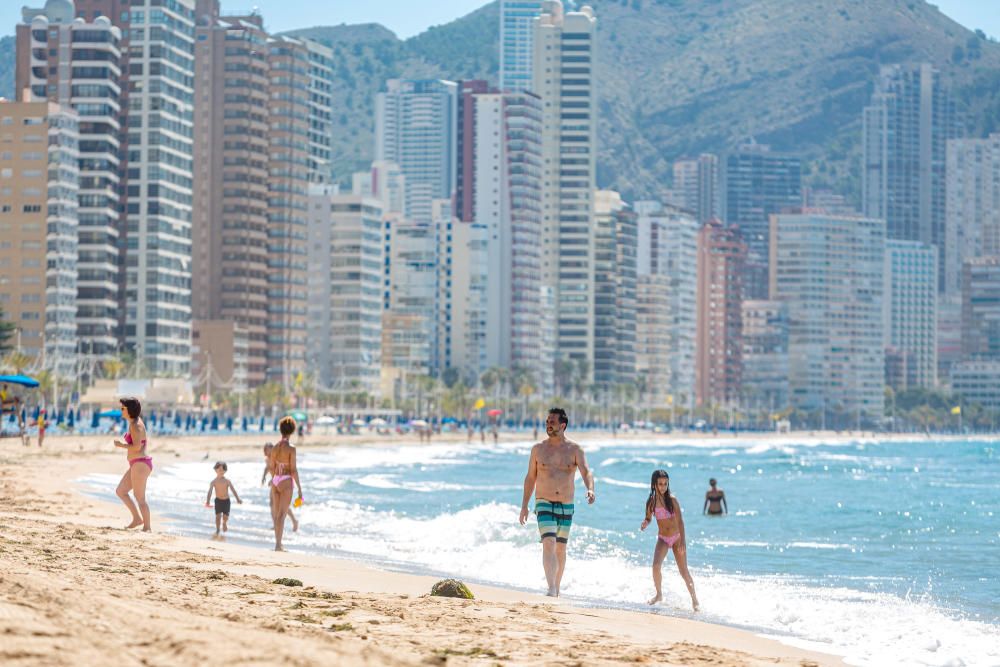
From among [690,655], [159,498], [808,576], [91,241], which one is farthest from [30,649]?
[91,241]

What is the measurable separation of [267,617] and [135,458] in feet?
34.3

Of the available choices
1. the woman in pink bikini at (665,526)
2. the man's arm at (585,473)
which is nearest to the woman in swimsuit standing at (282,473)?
the woman in pink bikini at (665,526)

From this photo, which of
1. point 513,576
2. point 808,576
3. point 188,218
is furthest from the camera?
point 188,218

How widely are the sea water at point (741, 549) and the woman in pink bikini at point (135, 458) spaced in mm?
3061

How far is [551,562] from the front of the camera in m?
17.6

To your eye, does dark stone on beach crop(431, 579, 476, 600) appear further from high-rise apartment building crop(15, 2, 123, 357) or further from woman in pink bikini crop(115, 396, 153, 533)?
high-rise apartment building crop(15, 2, 123, 357)

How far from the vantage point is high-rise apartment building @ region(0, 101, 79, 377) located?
141500mm

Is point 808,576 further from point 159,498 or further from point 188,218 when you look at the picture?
point 188,218

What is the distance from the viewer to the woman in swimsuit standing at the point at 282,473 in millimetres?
22297

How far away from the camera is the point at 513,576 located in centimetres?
2295

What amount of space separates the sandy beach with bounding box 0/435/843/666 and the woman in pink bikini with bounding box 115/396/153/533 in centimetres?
46

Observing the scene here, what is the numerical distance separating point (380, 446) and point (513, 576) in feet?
379

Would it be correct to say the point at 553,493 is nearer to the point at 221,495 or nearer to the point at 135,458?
the point at 135,458

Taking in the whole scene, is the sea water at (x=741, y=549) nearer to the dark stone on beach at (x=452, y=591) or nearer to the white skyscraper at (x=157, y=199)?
the dark stone on beach at (x=452, y=591)
